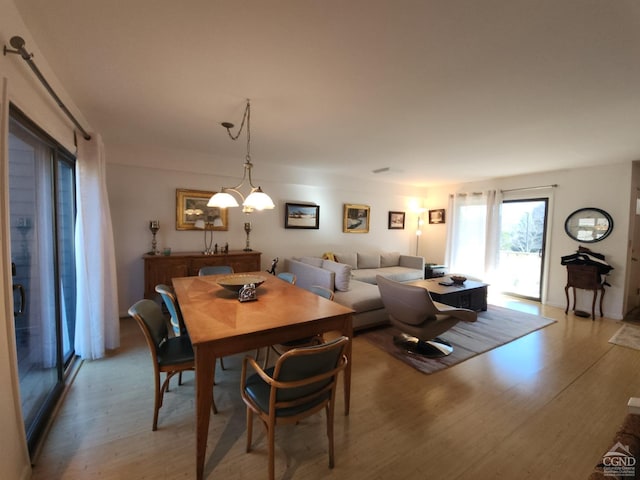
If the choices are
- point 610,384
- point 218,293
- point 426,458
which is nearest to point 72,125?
point 218,293

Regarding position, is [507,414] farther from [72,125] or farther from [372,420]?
[72,125]

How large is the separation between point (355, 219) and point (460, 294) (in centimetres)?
283

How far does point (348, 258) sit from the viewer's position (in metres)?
5.67

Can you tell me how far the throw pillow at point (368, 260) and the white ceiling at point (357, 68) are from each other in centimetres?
292

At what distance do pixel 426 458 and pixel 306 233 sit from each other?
4290 mm

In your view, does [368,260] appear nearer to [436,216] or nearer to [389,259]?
[389,259]

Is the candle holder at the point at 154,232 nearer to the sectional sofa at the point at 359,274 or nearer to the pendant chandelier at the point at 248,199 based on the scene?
the pendant chandelier at the point at 248,199

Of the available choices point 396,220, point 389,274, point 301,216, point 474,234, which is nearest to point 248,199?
point 301,216

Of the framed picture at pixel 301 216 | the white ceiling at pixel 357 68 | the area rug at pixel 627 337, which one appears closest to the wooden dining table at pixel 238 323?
the white ceiling at pixel 357 68

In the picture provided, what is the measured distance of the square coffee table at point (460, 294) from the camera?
3.98 meters

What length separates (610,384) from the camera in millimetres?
2488

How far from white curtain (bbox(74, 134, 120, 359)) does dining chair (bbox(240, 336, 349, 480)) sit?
2.13 metres

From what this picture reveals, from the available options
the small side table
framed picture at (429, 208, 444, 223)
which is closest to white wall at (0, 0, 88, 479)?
the small side table

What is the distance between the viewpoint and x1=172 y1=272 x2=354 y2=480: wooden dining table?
1469 millimetres
